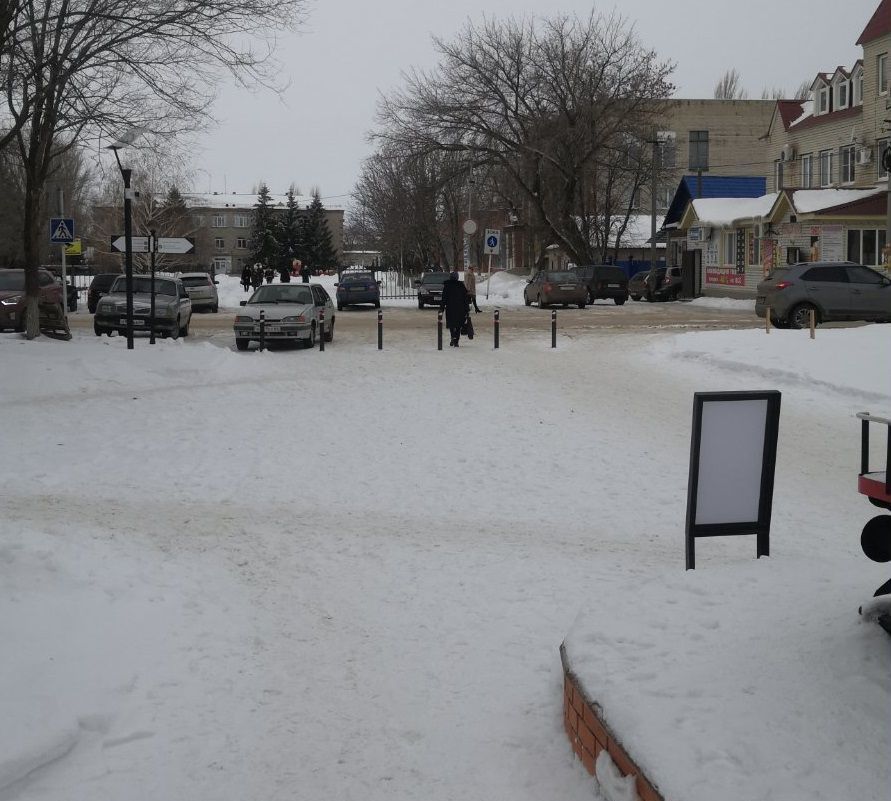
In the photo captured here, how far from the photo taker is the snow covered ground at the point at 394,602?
4.31 meters

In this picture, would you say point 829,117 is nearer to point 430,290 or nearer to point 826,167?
point 826,167

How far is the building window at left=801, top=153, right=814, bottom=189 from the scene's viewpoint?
5003 centimetres

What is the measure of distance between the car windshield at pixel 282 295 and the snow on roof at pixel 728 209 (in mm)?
26945

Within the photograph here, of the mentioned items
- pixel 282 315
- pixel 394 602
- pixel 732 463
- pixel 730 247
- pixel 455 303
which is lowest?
pixel 394 602

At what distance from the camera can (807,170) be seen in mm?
50469

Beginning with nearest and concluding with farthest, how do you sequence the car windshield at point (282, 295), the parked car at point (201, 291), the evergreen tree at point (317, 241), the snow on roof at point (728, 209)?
the car windshield at point (282, 295), the parked car at point (201, 291), the snow on roof at point (728, 209), the evergreen tree at point (317, 241)

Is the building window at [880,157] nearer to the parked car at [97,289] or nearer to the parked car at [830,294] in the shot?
the parked car at [830,294]

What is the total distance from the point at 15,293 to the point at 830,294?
19.8m

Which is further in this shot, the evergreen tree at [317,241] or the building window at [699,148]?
the evergreen tree at [317,241]

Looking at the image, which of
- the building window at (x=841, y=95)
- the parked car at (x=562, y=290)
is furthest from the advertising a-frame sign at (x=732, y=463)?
the building window at (x=841, y=95)

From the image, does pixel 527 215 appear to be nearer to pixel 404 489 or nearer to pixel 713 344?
pixel 713 344

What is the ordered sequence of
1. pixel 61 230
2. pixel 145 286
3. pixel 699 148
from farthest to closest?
pixel 699 148, pixel 145 286, pixel 61 230

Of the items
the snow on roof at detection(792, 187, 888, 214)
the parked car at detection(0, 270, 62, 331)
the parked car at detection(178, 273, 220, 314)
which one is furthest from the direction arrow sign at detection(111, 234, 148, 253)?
the snow on roof at detection(792, 187, 888, 214)

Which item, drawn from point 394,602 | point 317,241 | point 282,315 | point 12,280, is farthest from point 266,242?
point 394,602
